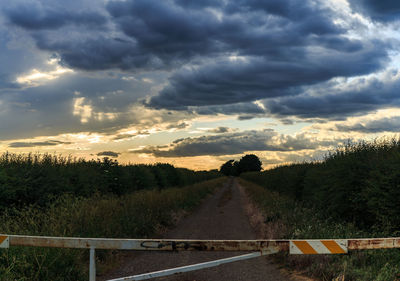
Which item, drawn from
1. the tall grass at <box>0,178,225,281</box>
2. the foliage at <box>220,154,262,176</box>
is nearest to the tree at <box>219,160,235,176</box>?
the foliage at <box>220,154,262,176</box>

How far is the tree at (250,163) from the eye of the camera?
481 ft

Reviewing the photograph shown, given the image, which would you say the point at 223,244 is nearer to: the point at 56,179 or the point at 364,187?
the point at 364,187

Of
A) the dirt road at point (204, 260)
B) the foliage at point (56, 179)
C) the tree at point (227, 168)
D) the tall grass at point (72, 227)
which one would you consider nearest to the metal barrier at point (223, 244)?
the tall grass at point (72, 227)

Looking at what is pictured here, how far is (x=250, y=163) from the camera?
148 metres

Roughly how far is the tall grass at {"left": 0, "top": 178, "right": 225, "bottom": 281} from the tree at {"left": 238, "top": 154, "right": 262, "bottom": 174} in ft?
428

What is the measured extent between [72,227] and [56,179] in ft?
19.3

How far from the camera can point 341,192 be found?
1338 centimetres

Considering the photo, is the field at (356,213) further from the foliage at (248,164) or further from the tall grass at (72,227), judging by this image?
the foliage at (248,164)

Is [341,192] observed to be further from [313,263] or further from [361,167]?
[313,263]

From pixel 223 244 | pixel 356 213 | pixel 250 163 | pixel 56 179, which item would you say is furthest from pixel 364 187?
pixel 250 163

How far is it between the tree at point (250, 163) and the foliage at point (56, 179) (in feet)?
400

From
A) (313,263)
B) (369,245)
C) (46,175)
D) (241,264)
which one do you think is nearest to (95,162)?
(46,175)

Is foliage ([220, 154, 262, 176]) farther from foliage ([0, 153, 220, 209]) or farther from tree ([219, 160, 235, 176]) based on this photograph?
foliage ([0, 153, 220, 209])

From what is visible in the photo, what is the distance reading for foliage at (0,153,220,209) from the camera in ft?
44.0
